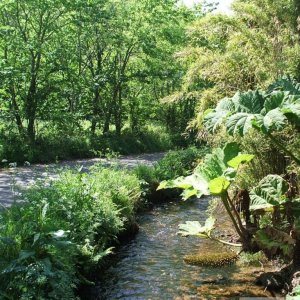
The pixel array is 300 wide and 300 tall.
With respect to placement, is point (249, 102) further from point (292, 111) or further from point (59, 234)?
point (59, 234)

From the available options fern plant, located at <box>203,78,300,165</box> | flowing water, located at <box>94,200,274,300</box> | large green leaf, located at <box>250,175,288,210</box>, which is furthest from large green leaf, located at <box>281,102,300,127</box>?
flowing water, located at <box>94,200,274,300</box>

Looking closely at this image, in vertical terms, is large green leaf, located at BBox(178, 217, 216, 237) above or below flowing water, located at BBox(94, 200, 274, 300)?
above

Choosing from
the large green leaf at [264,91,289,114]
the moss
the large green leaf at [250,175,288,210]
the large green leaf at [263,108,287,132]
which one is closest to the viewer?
the large green leaf at [263,108,287,132]

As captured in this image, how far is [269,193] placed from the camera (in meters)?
5.52

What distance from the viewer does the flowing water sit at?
5500 mm

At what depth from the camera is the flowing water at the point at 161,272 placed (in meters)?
5.50

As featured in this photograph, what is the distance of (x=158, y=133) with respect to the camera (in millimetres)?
23719

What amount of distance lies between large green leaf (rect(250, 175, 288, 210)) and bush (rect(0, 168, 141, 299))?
2.25 meters

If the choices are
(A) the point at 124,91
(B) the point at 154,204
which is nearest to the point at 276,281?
(B) the point at 154,204

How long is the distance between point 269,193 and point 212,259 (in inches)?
66.8

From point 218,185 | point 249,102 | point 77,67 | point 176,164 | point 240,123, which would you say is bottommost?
point 176,164

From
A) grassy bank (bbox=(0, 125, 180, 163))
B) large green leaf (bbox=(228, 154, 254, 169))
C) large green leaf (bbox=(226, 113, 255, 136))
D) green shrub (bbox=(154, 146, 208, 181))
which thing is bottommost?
green shrub (bbox=(154, 146, 208, 181))

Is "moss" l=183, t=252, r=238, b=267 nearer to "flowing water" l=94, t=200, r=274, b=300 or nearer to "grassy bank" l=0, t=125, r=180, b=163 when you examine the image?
"flowing water" l=94, t=200, r=274, b=300

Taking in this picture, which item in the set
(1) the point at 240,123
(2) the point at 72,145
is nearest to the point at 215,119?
(1) the point at 240,123
